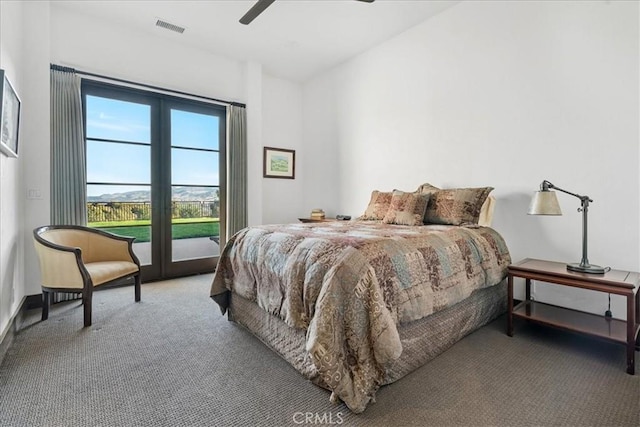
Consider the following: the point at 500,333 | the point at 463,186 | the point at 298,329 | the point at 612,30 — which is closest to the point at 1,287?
the point at 298,329

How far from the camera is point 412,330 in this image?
6.48 feet

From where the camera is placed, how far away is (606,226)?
256 centimetres

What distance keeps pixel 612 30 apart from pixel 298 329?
130 inches

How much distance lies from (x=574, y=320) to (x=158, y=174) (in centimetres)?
463

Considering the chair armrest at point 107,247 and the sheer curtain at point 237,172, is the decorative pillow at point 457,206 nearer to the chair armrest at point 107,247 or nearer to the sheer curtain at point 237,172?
the sheer curtain at point 237,172

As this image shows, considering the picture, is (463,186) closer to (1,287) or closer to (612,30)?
(612,30)

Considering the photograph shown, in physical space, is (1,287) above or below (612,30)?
below

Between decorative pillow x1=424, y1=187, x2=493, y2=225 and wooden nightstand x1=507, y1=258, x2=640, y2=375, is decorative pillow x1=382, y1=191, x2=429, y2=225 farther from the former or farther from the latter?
wooden nightstand x1=507, y1=258, x2=640, y2=375

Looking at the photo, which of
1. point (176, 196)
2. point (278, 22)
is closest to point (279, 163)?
point (176, 196)

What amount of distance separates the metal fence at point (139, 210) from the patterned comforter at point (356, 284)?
2163 mm

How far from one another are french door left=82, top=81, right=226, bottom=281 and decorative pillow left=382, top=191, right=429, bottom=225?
2631 millimetres

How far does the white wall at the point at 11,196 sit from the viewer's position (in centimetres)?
240

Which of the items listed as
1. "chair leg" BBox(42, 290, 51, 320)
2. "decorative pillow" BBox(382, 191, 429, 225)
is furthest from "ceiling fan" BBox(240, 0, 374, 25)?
"chair leg" BBox(42, 290, 51, 320)

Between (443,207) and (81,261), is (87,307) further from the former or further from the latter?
(443,207)
